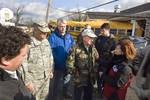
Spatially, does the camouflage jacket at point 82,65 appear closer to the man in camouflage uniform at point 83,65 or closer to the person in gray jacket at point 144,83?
the man in camouflage uniform at point 83,65

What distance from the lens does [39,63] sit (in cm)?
669

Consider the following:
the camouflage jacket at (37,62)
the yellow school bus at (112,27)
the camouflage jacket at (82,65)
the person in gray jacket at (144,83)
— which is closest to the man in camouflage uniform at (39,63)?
the camouflage jacket at (37,62)

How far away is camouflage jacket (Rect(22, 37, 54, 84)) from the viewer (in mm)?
6508

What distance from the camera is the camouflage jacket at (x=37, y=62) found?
6.51 m

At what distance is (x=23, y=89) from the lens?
2.88 metres

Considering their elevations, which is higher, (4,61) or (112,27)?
(4,61)

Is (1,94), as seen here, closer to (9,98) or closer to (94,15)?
(9,98)

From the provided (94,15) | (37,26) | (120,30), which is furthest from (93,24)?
(37,26)

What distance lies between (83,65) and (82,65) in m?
0.02

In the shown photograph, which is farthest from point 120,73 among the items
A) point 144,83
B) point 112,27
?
point 112,27

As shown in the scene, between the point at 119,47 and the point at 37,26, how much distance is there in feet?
4.21

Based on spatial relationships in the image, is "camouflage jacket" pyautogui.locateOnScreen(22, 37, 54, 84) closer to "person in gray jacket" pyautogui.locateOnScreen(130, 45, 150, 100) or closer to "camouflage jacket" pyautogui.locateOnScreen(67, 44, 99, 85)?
"camouflage jacket" pyautogui.locateOnScreen(67, 44, 99, 85)

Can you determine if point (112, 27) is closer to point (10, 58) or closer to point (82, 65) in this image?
point (82, 65)

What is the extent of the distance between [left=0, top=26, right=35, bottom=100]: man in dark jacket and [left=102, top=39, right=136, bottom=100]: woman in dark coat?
3775 millimetres
